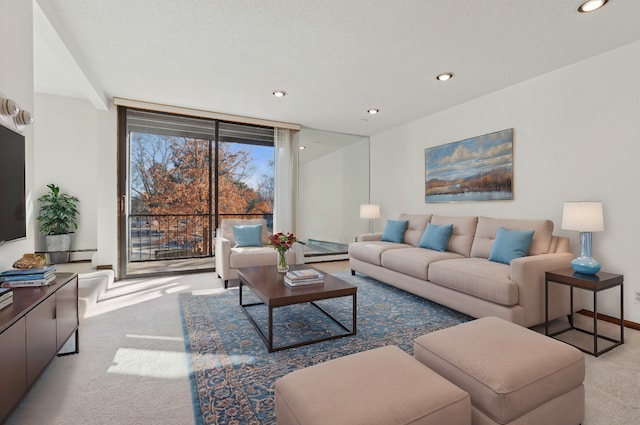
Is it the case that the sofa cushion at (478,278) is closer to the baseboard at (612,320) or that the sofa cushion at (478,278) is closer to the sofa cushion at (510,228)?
the sofa cushion at (510,228)

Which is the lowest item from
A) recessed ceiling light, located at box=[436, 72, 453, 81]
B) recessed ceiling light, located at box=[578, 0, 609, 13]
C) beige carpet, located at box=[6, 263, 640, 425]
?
beige carpet, located at box=[6, 263, 640, 425]

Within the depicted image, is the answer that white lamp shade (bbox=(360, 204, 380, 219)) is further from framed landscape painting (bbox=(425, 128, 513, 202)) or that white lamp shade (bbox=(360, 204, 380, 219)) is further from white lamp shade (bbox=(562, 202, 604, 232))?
white lamp shade (bbox=(562, 202, 604, 232))

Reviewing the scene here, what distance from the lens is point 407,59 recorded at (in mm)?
2977

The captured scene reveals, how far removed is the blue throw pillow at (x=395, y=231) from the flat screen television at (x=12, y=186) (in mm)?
3908

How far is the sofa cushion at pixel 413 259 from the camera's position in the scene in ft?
10.7

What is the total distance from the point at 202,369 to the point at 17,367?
0.90 meters

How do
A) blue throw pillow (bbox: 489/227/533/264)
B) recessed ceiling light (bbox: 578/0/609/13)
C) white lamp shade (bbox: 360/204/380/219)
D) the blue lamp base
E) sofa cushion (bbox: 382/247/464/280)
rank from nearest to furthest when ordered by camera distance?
1. recessed ceiling light (bbox: 578/0/609/13)
2. the blue lamp base
3. blue throw pillow (bbox: 489/227/533/264)
4. sofa cushion (bbox: 382/247/464/280)
5. white lamp shade (bbox: 360/204/380/219)

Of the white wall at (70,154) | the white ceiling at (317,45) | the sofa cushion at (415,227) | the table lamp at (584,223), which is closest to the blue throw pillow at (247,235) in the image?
the white ceiling at (317,45)

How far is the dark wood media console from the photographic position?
130 centimetres

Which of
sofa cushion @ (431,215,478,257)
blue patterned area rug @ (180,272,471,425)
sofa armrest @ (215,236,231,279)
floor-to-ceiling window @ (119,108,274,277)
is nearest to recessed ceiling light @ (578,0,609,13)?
sofa cushion @ (431,215,478,257)

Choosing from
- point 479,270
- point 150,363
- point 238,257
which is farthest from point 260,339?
point 479,270

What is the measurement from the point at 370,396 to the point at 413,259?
2449 millimetres

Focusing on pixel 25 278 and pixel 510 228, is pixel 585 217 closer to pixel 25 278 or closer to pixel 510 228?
pixel 510 228

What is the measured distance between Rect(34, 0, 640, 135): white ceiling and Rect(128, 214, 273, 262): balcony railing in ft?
6.97
